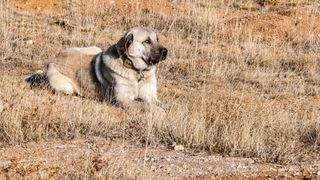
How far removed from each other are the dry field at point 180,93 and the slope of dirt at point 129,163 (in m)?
0.02

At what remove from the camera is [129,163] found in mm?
5453

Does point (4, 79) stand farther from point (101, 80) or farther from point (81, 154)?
point (81, 154)

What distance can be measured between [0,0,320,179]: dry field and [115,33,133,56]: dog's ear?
0.75 metres

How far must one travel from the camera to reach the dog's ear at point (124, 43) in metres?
8.79

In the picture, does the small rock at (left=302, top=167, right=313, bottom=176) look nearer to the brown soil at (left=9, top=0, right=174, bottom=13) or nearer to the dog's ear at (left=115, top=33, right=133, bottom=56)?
the dog's ear at (left=115, top=33, right=133, bottom=56)

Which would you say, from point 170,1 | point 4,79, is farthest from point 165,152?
point 170,1

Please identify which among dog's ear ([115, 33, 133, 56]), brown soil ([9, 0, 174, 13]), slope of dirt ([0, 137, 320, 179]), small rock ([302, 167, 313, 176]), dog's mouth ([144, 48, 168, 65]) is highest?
dog's ear ([115, 33, 133, 56])

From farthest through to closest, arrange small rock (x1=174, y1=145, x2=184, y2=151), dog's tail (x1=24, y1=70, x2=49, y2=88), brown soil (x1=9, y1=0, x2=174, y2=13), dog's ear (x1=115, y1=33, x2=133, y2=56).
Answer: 1. brown soil (x1=9, y1=0, x2=174, y2=13)
2. dog's tail (x1=24, y1=70, x2=49, y2=88)
3. dog's ear (x1=115, y1=33, x2=133, y2=56)
4. small rock (x1=174, y1=145, x2=184, y2=151)

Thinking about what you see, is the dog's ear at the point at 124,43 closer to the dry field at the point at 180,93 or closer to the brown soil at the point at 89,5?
the dry field at the point at 180,93

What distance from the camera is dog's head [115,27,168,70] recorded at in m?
8.83

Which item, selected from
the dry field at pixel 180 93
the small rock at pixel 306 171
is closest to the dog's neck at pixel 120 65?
the dry field at pixel 180 93

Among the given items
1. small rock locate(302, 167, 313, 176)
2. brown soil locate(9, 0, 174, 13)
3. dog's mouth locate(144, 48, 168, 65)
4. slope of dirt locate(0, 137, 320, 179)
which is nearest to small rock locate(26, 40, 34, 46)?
brown soil locate(9, 0, 174, 13)

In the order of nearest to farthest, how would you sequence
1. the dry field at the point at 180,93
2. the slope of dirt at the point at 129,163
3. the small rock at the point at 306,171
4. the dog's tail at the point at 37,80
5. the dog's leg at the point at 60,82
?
1. the slope of dirt at the point at 129,163
2. the small rock at the point at 306,171
3. the dry field at the point at 180,93
4. the dog's leg at the point at 60,82
5. the dog's tail at the point at 37,80

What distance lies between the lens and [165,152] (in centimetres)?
619
